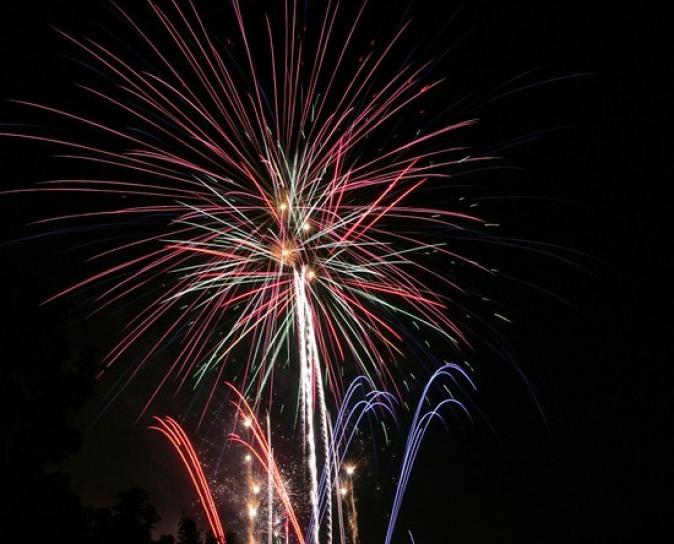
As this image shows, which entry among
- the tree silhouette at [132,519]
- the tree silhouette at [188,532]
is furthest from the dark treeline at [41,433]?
the tree silhouette at [188,532]

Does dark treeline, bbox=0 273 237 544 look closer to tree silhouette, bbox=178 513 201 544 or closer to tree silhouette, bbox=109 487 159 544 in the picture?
tree silhouette, bbox=109 487 159 544

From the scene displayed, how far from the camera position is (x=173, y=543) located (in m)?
14.9

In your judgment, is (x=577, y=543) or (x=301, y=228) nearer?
(x=301, y=228)

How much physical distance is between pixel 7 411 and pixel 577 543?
28029 millimetres

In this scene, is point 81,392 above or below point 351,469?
below

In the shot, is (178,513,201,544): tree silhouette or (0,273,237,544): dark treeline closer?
(0,273,237,544): dark treeline

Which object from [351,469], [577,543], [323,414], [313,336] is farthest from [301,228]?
[577,543]

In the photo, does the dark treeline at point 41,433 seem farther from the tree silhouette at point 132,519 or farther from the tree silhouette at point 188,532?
the tree silhouette at point 188,532

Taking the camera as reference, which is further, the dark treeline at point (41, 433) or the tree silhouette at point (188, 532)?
the tree silhouette at point (188, 532)

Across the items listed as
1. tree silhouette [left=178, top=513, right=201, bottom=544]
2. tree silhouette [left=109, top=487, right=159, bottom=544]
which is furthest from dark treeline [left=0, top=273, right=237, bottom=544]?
tree silhouette [left=178, top=513, right=201, bottom=544]

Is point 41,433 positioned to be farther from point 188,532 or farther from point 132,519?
point 188,532

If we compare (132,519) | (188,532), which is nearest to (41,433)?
(132,519)

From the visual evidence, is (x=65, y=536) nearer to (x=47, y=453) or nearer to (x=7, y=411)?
(x=47, y=453)

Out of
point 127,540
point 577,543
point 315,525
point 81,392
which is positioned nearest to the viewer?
point 81,392
